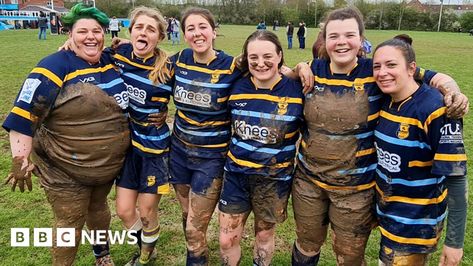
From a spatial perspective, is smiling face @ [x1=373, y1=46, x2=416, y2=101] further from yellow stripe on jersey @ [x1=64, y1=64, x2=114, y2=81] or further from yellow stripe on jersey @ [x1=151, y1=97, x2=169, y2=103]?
yellow stripe on jersey @ [x1=64, y1=64, x2=114, y2=81]

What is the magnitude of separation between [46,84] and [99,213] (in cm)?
132

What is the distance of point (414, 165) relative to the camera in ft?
8.47

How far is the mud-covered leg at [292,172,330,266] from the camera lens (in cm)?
305

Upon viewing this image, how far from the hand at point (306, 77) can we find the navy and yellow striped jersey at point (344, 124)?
39 millimetres

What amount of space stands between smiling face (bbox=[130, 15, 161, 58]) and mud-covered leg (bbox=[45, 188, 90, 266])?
1.23 m

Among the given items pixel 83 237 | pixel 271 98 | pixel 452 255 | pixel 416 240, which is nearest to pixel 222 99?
pixel 271 98

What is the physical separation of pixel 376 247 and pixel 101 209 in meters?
2.81

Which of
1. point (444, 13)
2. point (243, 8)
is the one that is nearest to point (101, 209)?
point (444, 13)

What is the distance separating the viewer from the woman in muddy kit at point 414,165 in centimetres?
245

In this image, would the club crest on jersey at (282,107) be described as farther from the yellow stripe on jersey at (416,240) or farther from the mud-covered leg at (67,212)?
the mud-covered leg at (67,212)

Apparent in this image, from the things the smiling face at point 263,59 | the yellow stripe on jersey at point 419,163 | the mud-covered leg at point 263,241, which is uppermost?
the smiling face at point 263,59

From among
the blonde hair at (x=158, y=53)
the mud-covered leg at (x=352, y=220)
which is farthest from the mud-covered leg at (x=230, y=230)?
the blonde hair at (x=158, y=53)

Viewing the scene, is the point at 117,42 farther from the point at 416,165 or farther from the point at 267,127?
the point at 416,165

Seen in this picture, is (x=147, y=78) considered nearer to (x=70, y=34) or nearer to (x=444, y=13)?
(x=70, y=34)
